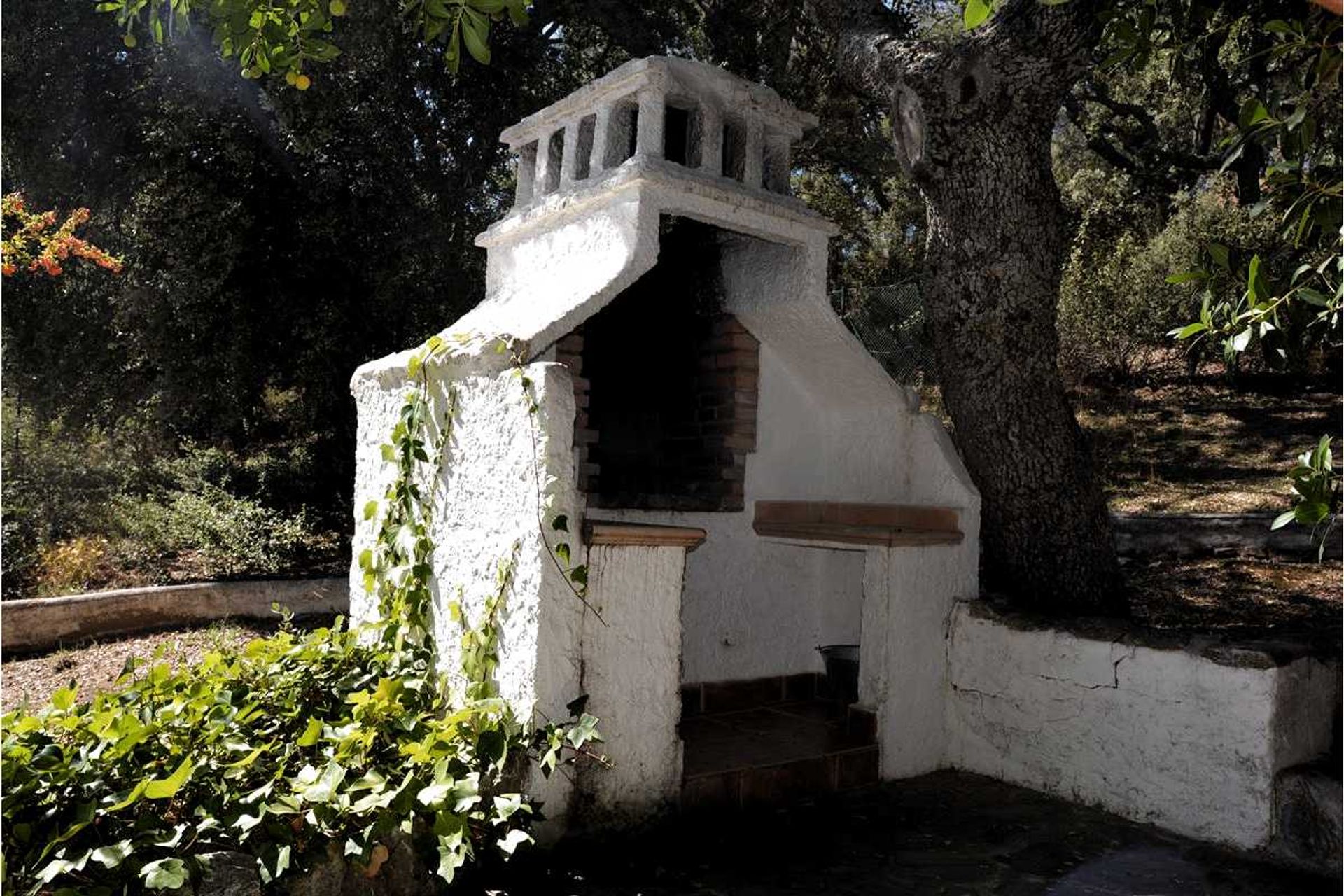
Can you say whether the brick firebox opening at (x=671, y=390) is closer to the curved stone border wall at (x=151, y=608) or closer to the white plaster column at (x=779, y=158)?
the white plaster column at (x=779, y=158)

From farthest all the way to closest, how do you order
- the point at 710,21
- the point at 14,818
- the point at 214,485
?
the point at 214,485 → the point at 710,21 → the point at 14,818

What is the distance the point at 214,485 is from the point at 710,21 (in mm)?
7002

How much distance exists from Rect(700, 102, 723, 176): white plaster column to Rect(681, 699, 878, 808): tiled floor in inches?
111

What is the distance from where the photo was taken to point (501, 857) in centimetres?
358

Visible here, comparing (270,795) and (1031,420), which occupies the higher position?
(1031,420)

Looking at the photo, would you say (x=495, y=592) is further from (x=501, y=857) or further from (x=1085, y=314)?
(x=1085, y=314)

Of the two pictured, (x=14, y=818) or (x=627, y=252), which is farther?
(x=627, y=252)

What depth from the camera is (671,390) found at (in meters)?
6.07

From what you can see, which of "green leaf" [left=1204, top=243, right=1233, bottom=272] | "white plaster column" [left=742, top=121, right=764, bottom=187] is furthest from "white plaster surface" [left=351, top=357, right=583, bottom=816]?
"green leaf" [left=1204, top=243, right=1233, bottom=272]

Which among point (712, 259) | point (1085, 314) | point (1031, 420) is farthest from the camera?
point (1085, 314)

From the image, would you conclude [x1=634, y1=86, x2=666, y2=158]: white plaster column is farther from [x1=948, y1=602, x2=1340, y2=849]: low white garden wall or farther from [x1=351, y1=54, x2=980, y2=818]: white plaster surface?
[x1=948, y1=602, x2=1340, y2=849]: low white garden wall

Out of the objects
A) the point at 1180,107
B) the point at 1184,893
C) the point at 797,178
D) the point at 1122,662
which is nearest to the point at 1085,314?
the point at 1180,107

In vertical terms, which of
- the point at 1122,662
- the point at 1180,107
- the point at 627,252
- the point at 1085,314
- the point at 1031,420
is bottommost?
the point at 1122,662

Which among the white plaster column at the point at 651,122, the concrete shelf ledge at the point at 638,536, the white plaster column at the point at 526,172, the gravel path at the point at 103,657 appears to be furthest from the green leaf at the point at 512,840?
the gravel path at the point at 103,657
